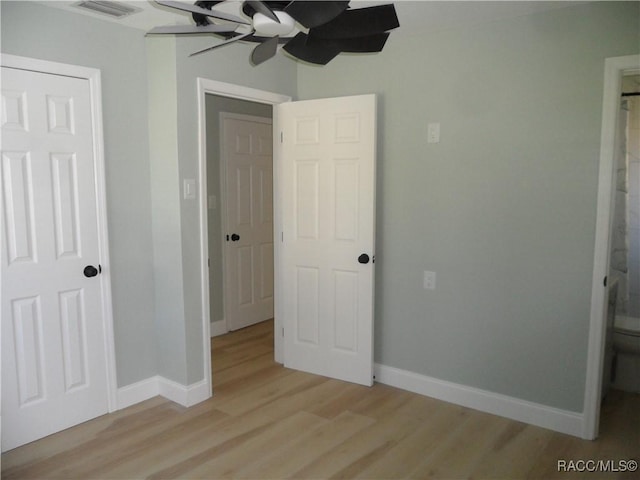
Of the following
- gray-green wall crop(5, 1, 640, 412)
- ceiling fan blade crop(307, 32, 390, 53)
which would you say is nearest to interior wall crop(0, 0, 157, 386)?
gray-green wall crop(5, 1, 640, 412)

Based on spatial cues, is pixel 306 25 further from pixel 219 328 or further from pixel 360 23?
pixel 219 328

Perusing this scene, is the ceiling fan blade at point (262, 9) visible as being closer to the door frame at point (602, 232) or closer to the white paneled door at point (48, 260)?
the white paneled door at point (48, 260)

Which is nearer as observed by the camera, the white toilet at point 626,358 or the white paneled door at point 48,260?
the white paneled door at point 48,260

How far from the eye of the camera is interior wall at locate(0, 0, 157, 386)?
282cm

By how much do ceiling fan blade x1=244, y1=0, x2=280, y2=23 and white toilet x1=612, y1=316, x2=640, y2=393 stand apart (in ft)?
10.8

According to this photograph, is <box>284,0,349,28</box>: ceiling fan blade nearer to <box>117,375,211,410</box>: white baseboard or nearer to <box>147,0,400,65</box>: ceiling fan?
<box>147,0,400,65</box>: ceiling fan

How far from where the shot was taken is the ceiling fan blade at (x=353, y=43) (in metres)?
1.84

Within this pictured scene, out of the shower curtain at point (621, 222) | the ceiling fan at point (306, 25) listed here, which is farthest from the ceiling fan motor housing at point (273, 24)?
the shower curtain at point (621, 222)

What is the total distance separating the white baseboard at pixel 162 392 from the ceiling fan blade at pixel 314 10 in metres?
2.51

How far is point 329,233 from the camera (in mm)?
3555

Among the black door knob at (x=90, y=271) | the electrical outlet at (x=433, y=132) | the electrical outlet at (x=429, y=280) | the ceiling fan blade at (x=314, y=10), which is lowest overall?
the electrical outlet at (x=429, y=280)

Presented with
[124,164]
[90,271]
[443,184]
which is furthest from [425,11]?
[90,271]

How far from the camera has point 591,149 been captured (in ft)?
8.82

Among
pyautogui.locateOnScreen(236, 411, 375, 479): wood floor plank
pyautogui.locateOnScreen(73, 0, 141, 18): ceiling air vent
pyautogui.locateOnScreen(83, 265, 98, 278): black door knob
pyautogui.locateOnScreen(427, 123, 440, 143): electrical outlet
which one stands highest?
pyautogui.locateOnScreen(73, 0, 141, 18): ceiling air vent
